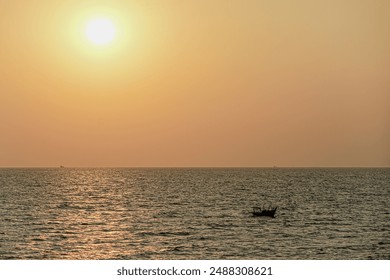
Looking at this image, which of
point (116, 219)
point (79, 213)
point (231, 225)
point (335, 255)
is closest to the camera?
point (335, 255)

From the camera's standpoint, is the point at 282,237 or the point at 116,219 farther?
the point at 116,219

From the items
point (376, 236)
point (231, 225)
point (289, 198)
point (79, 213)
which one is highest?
point (289, 198)

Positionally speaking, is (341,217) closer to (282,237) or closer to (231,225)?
(231,225)
